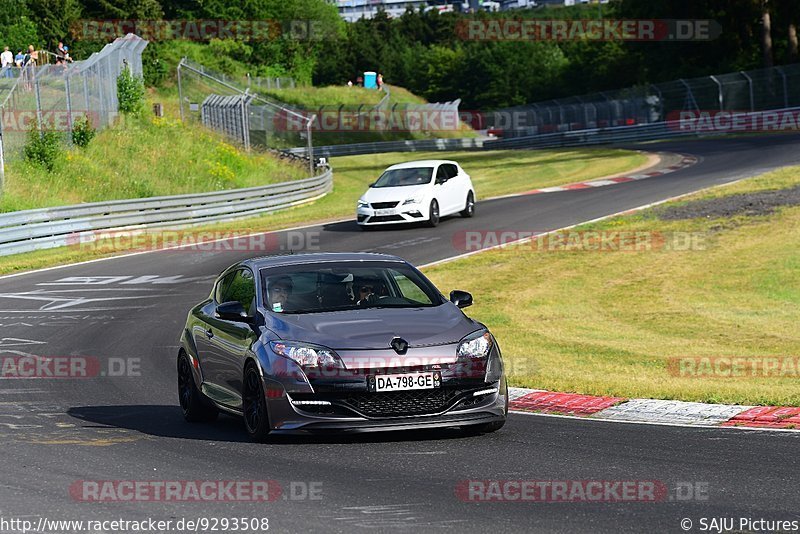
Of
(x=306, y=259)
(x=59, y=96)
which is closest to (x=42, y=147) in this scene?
(x=59, y=96)

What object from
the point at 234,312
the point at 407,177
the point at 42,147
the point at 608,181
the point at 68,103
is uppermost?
the point at 68,103

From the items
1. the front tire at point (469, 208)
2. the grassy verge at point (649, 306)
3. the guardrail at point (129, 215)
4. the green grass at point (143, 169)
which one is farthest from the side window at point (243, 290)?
the front tire at point (469, 208)

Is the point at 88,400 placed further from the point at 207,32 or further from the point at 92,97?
the point at 207,32

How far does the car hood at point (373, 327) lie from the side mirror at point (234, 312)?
29 centimetres

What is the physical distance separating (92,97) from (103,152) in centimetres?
183

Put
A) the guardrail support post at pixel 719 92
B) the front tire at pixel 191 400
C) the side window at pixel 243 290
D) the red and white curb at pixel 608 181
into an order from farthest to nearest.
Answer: the guardrail support post at pixel 719 92, the red and white curb at pixel 608 181, the front tire at pixel 191 400, the side window at pixel 243 290

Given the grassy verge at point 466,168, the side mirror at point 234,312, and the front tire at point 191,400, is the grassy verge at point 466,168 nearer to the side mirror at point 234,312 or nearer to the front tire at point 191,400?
the front tire at point 191,400

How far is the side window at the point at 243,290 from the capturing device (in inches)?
405

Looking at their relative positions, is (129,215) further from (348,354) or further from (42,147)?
(348,354)

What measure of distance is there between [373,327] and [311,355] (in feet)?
1.84

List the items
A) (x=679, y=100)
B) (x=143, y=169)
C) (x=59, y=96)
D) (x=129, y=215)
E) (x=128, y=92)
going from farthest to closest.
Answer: (x=679, y=100) < (x=128, y=92) < (x=143, y=169) < (x=59, y=96) < (x=129, y=215)

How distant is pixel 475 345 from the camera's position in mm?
9438

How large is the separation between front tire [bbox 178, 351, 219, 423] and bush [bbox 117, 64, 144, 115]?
32.5m

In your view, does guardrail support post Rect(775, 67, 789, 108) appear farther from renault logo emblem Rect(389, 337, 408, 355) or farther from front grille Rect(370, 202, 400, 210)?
renault logo emblem Rect(389, 337, 408, 355)
